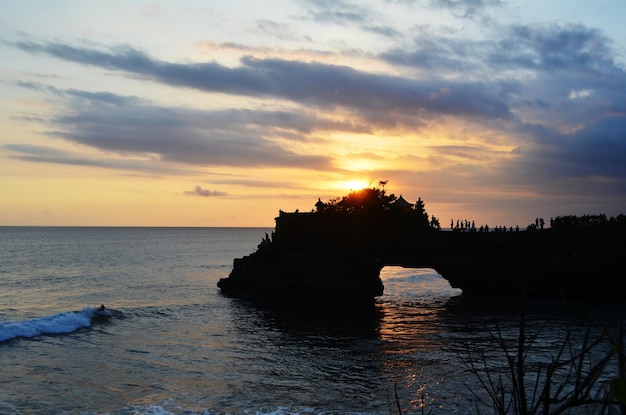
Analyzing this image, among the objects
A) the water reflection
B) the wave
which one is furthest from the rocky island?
the wave

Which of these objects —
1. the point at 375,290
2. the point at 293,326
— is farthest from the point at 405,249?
the point at 293,326

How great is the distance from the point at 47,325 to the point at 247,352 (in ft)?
51.7

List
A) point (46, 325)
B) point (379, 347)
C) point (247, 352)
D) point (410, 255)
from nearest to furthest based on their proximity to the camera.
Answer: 1. point (247, 352)
2. point (379, 347)
3. point (46, 325)
4. point (410, 255)

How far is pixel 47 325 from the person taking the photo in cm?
3744

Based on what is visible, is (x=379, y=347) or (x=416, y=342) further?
(x=416, y=342)

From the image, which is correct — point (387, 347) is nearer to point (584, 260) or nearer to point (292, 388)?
point (292, 388)

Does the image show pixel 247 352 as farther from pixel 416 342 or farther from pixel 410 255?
pixel 410 255

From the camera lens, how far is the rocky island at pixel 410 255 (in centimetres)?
5284

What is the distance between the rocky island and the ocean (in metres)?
3.45

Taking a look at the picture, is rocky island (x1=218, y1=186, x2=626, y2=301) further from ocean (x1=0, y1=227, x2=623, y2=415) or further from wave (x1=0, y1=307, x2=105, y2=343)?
wave (x1=0, y1=307, x2=105, y2=343)

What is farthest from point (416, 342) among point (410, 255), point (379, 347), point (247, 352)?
point (410, 255)

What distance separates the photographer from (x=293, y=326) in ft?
131

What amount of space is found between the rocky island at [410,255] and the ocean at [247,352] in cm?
345

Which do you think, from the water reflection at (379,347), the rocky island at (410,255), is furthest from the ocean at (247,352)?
the rocky island at (410,255)
